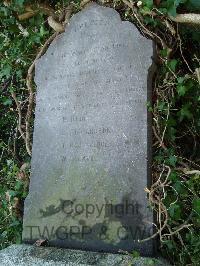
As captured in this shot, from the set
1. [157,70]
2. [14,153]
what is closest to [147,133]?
[157,70]

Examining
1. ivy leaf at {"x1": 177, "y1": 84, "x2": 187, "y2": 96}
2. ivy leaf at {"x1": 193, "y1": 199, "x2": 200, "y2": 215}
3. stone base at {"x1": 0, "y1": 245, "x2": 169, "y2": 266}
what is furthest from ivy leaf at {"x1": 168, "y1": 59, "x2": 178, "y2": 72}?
stone base at {"x1": 0, "y1": 245, "x2": 169, "y2": 266}

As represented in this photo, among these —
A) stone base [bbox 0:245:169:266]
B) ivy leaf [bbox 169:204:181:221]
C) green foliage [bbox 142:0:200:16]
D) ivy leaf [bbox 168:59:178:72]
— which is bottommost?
stone base [bbox 0:245:169:266]

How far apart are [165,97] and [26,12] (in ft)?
4.80

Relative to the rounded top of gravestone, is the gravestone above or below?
below

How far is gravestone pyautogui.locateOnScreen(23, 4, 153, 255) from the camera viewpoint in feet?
7.89

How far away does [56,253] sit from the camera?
2.34 meters

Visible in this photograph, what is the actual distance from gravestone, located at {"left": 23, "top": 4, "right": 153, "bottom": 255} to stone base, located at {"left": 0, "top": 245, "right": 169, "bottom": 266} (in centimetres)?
14

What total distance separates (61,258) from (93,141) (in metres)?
0.77

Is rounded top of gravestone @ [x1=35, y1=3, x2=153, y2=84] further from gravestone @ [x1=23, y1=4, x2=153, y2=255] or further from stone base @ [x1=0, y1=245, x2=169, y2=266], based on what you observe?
stone base @ [x1=0, y1=245, x2=169, y2=266]

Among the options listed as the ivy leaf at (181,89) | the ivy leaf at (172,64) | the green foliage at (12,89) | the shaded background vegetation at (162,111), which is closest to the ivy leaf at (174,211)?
the shaded background vegetation at (162,111)

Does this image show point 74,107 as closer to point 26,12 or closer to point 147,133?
point 147,133

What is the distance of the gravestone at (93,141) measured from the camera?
7.89ft

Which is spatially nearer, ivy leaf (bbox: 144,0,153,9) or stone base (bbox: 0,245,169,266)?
stone base (bbox: 0,245,169,266)

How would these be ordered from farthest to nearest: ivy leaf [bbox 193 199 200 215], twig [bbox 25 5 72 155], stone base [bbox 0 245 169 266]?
twig [bbox 25 5 72 155] → ivy leaf [bbox 193 199 200 215] → stone base [bbox 0 245 169 266]
